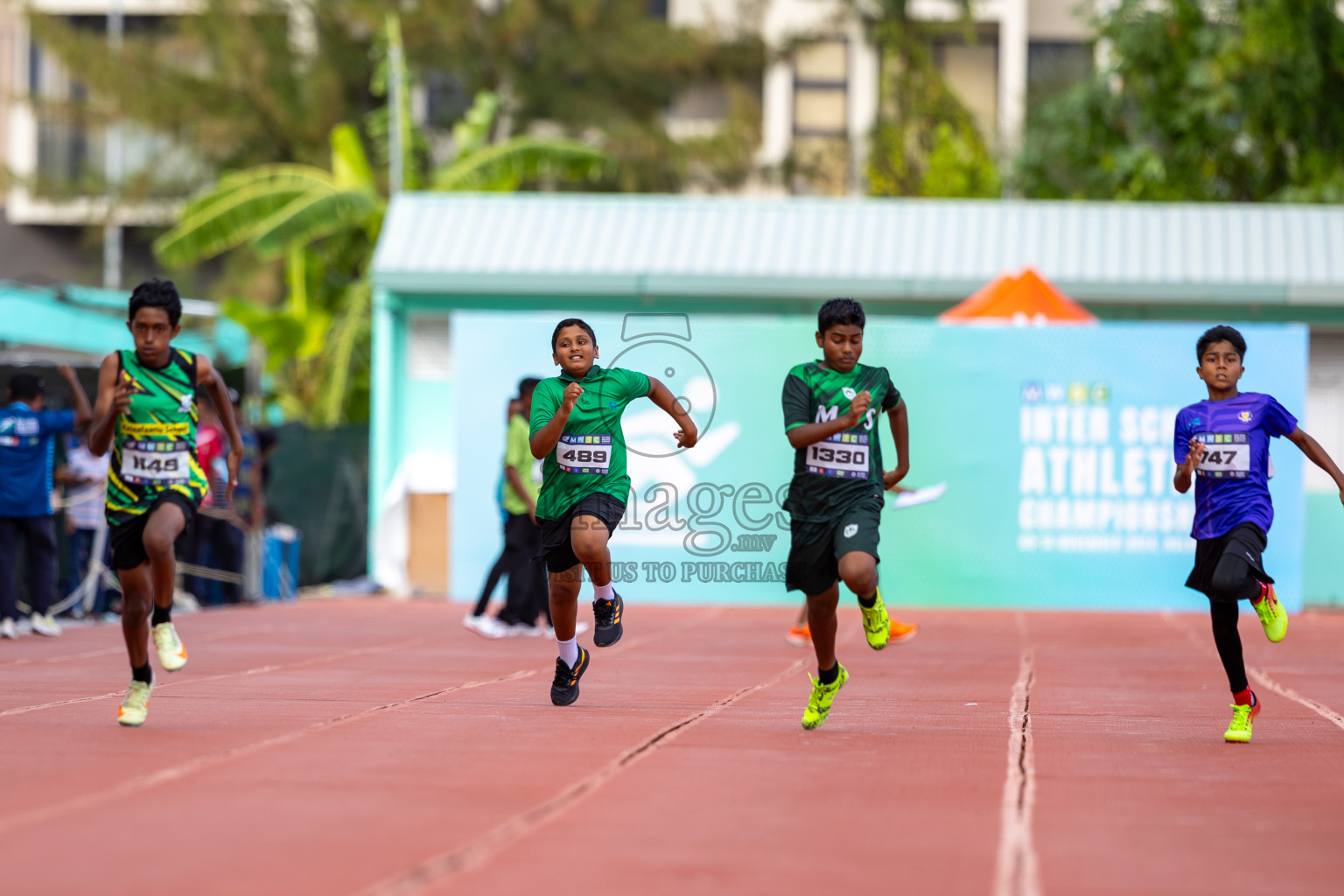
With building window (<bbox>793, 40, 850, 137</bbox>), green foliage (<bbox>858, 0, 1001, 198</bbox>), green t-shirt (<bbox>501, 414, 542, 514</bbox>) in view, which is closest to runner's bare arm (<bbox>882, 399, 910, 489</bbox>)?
green t-shirt (<bbox>501, 414, 542, 514</bbox>)

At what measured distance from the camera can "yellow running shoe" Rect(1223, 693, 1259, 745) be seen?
25.9ft

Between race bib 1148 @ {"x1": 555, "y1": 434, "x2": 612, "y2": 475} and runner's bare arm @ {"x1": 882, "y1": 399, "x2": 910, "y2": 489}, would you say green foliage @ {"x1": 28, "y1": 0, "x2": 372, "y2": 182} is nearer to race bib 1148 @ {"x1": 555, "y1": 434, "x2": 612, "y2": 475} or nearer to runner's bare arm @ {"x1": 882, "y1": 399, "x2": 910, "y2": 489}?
race bib 1148 @ {"x1": 555, "y1": 434, "x2": 612, "y2": 475}

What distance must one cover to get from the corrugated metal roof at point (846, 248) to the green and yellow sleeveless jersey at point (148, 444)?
12688 mm

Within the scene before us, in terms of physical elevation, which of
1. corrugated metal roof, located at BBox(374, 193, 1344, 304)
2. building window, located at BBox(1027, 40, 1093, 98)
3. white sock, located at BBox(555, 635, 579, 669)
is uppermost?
building window, located at BBox(1027, 40, 1093, 98)

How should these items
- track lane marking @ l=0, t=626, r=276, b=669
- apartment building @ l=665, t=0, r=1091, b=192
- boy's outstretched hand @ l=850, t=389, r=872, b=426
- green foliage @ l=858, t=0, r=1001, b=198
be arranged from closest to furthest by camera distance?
1. boy's outstretched hand @ l=850, t=389, r=872, b=426
2. track lane marking @ l=0, t=626, r=276, b=669
3. green foliage @ l=858, t=0, r=1001, b=198
4. apartment building @ l=665, t=0, r=1091, b=192

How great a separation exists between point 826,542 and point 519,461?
6156 millimetres

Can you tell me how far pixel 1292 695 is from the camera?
33.6 feet

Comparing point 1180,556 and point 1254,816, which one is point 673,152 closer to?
point 1180,556

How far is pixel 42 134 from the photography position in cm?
4575

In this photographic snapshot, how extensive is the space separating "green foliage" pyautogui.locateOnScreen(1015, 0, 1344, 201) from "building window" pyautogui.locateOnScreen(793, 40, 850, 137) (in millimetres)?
8463

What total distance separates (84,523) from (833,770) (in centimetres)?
1095

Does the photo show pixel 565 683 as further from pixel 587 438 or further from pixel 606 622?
pixel 587 438

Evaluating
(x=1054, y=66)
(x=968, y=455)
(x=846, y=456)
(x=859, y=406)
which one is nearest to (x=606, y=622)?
(x=846, y=456)

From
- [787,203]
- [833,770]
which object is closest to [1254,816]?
[833,770]
